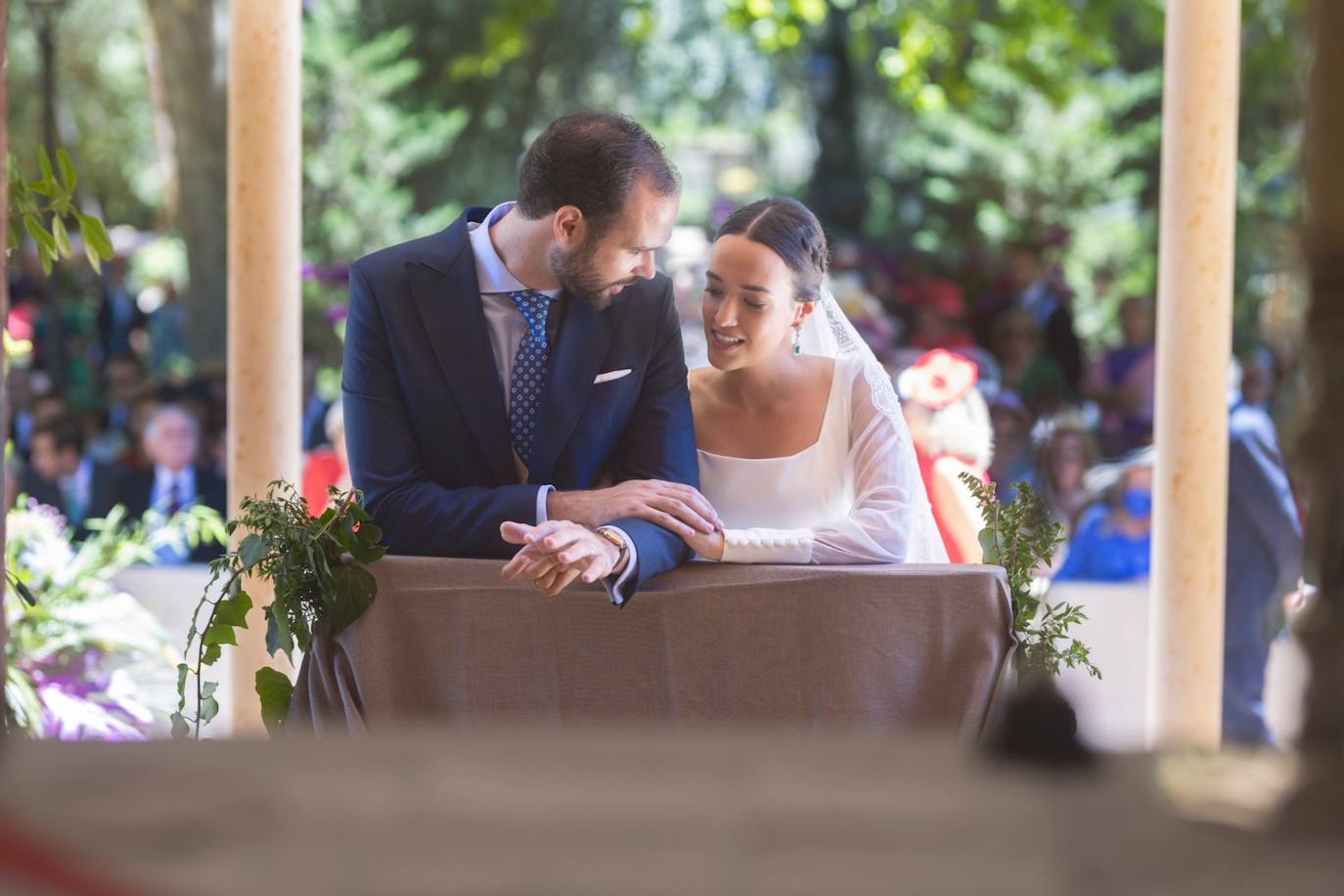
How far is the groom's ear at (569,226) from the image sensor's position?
3.52 m

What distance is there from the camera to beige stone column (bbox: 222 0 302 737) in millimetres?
4695

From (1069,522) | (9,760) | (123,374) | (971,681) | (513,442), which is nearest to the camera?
(9,760)

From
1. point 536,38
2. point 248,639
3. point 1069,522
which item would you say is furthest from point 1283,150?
point 248,639

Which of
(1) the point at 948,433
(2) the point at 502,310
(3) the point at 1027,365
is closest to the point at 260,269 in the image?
(2) the point at 502,310

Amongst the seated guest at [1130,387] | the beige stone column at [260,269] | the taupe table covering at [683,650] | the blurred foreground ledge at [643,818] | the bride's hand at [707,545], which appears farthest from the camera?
the seated guest at [1130,387]

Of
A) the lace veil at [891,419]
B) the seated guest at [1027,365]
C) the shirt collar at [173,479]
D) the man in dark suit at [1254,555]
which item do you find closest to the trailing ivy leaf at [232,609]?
the lace veil at [891,419]

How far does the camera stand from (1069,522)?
8031mm

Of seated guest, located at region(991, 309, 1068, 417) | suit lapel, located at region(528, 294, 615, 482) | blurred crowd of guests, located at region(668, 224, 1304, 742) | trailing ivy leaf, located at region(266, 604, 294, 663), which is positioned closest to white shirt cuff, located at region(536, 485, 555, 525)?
suit lapel, located at region(528, 294, 615, 482)

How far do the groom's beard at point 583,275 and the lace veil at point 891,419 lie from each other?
77 centimetres

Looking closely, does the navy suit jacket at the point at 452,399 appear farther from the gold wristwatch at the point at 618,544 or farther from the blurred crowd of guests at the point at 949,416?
the blurred crowd of guests at the point at 949,416

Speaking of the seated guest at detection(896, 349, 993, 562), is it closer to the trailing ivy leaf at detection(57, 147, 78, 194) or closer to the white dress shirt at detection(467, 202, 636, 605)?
the white dress shirt at detection(467, 202, 636, 605)

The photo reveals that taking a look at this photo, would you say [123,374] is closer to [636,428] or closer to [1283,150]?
[636,428]

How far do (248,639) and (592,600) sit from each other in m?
1.77

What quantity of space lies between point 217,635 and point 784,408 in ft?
4.75
